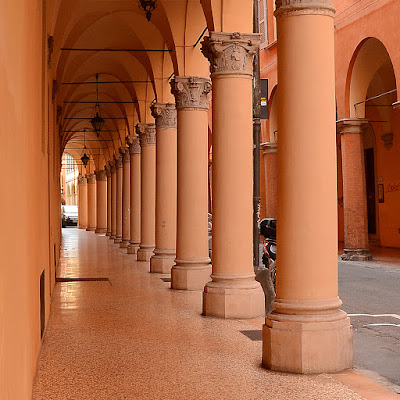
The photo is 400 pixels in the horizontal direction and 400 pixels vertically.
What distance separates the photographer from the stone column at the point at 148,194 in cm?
1964

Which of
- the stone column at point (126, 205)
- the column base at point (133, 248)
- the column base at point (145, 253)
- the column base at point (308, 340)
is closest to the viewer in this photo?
the column base at point (308, 340)

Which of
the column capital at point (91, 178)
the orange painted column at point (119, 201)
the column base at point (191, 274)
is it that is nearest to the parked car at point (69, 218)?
Answer: the column capital at point (91, 178)

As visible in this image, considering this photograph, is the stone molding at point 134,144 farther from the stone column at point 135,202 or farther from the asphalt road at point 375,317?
the asphalt road at point 375,317

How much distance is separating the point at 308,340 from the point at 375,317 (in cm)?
424

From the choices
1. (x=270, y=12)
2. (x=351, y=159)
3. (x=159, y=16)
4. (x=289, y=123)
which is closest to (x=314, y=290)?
Result: (x=289, y=123)

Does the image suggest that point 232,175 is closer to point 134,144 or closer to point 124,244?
point 134,144

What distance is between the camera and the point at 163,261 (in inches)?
645

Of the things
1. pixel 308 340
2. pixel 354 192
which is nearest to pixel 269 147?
pixel 354 192

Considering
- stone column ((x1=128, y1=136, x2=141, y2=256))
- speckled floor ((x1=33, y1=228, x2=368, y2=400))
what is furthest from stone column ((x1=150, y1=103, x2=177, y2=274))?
stone column ((x1=128, y1=136, x2=141, y2=256))

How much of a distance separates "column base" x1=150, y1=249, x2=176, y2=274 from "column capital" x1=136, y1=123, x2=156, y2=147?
4.56 m

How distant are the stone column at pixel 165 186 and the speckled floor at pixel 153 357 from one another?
4.01 meters

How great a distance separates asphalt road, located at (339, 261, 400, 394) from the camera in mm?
7109

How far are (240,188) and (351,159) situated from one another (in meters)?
11.4

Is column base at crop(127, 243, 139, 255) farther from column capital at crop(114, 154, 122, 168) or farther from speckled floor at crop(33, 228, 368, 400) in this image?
speckled floor at crop(33, 228, 368, 400)
